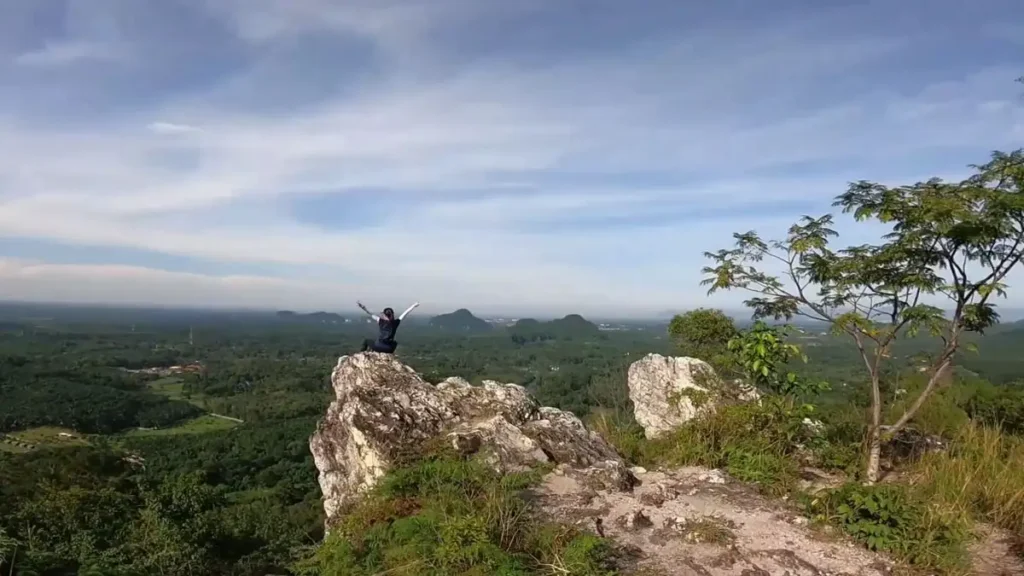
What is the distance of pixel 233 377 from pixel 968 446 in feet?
370

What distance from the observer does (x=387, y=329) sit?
8555mm

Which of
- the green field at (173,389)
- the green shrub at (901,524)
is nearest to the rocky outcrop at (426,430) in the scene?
the green shrub at (901,524)

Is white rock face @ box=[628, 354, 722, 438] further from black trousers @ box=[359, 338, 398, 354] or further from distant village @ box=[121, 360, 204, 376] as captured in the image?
distant village @ box=[121, 360, 204, 376]

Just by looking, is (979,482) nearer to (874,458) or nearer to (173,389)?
(874,458)

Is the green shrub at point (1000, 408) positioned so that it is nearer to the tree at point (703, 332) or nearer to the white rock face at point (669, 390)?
the tree at point (703, 332)

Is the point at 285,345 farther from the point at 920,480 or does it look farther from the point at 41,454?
the point at 920,480

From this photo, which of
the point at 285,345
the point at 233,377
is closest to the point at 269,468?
the point at 233,377

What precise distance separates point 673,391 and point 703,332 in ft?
5.00

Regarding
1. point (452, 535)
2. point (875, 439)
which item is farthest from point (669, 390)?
→ point (452, 535)

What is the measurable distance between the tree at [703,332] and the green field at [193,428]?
6686 centimetres

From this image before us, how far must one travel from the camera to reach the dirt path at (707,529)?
176 inches

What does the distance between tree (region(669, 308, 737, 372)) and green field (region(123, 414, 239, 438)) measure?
66860mm

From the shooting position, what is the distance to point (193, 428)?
67688 millimetres

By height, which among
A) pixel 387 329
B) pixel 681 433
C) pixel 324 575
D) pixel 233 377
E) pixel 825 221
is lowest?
pixel 233 377
